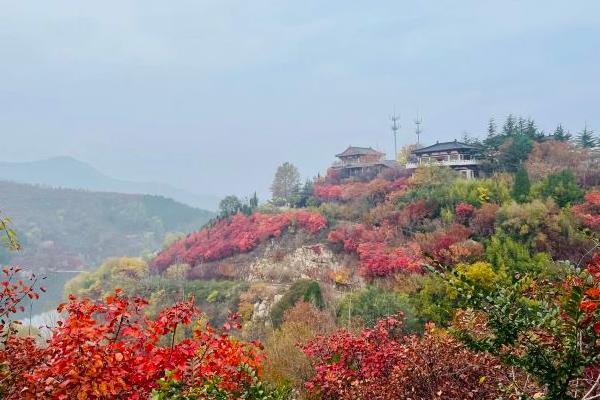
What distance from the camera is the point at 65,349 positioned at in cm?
347

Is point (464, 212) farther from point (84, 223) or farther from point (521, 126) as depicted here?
point (84, 223)

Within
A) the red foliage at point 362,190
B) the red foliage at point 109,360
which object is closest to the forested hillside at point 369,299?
the red foliage at point 109,360

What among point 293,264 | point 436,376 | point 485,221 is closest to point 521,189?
point 485,221

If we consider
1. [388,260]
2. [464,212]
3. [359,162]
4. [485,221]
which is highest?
[359,162]

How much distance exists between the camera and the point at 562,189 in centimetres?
1769

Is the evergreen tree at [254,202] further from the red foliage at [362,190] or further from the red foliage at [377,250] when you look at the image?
the red foliage at [377,250]

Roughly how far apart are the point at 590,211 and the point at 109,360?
1785 centimetres

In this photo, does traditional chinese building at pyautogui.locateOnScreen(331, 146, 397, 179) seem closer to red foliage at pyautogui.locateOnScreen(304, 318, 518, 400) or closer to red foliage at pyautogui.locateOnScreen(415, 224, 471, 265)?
red foliage at pyautogui.locateOnScreen(415, 224, 471, 265)

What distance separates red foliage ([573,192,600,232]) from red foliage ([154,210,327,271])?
1152cm

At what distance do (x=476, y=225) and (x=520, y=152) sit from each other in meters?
8.90

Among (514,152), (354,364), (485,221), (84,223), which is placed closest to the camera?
(354,364)

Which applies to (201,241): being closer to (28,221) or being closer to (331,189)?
(331,189)

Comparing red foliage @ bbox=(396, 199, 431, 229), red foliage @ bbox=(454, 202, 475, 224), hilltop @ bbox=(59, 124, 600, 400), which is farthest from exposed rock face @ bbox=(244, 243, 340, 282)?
red foliage @ bbox=(454, 202, 475, 224)

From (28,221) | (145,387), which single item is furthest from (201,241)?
(28,221)
